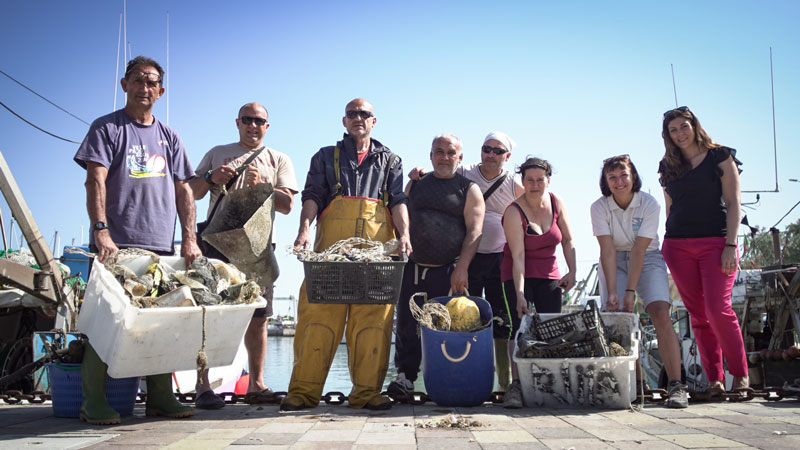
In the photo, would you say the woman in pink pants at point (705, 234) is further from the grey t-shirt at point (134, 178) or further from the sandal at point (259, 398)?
the grey t-shirt at point (134, 178)

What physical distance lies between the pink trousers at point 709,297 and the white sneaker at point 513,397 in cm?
182

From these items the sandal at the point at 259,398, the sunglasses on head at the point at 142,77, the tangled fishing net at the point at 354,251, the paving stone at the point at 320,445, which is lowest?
the sandal at the point at 259,398

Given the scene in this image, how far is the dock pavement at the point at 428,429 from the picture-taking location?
3049mm

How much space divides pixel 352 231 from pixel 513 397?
6.04 feet

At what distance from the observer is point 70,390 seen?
4.04 meters

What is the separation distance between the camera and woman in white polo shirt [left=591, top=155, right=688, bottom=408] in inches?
197

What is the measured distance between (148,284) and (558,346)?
9.90 ft

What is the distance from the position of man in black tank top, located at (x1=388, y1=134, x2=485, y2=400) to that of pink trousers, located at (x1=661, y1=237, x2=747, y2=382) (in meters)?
1.81

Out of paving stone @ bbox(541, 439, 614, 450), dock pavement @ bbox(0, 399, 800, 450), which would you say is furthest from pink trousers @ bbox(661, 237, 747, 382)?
paving stone @ bbox(541, 439, 614, 450)

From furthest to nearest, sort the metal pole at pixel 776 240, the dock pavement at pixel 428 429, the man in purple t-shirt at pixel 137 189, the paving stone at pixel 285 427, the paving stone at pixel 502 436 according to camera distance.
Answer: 1. the metal pole at pixel 776 240
2. the man in purple t-shirt at pixel 137 189
3. the paving stone at pixel 285 427
4. the paving stone at pixel 502 436
5. the dock pavement at pixel 428 429

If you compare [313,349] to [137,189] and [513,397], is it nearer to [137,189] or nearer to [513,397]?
[513,397]

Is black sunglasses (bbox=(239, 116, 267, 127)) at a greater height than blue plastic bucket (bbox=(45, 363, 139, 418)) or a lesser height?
greater

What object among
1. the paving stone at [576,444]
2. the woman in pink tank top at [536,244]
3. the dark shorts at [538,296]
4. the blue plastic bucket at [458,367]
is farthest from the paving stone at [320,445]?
the dark shorts at [538,296]

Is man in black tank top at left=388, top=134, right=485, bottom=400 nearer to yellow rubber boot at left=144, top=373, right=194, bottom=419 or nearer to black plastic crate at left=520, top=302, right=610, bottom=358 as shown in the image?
black plastic crate at left=520, top=302, right=610, bottom=358
